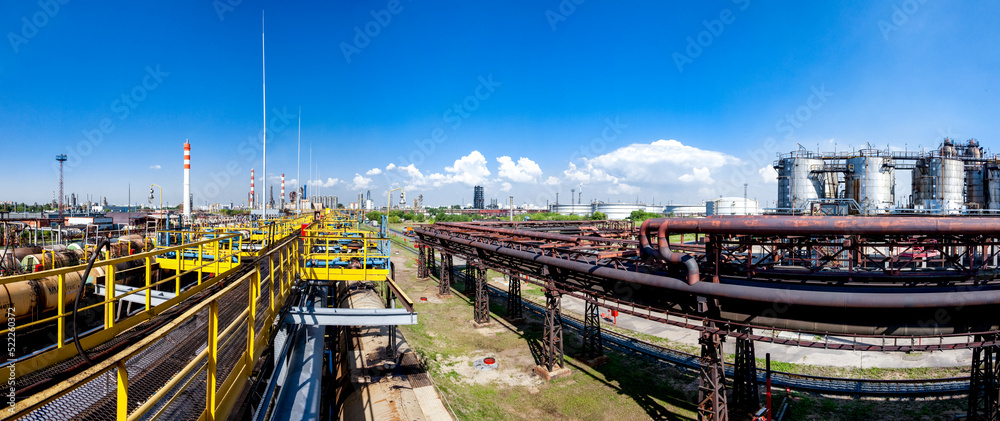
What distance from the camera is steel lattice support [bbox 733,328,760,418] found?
39.9 feet

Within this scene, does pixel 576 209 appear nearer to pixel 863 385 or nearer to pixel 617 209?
pixel 617 209

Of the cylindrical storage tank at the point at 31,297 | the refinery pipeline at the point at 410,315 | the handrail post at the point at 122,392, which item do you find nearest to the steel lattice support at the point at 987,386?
the refinery pipeline at the point at 410,315

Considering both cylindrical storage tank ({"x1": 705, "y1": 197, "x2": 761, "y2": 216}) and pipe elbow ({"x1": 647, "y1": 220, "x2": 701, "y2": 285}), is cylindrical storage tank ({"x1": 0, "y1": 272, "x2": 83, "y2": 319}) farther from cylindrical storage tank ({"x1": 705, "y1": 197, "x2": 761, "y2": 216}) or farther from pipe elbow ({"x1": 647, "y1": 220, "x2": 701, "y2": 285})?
cylindrical storage tank ({"x1": 705, "y1": 197, "x2": 761, "y2": 216})

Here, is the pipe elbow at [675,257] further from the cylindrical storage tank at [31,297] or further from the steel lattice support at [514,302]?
the cylindrical storage tank at [31,297]

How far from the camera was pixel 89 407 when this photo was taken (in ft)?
12.7

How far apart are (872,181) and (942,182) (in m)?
10.0

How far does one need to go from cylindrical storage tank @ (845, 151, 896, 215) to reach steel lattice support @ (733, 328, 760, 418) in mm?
46316

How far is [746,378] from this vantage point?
41.0ft

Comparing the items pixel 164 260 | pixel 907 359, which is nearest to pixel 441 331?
pixel 164 260

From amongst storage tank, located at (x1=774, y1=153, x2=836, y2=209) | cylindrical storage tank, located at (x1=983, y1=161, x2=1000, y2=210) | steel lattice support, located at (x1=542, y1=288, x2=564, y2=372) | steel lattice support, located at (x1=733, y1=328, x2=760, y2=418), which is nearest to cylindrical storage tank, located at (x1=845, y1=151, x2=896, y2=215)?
storage tank, located at (x1=774, y1=153, x2=836, y2=209)

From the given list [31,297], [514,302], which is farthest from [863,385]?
[31,297]

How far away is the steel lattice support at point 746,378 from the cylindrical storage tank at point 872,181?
46.3 m

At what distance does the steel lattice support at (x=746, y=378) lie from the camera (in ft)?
39.9

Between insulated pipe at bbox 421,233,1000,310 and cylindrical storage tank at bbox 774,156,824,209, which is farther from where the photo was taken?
cylindrical storage tank at bbox 774,156,824,209
